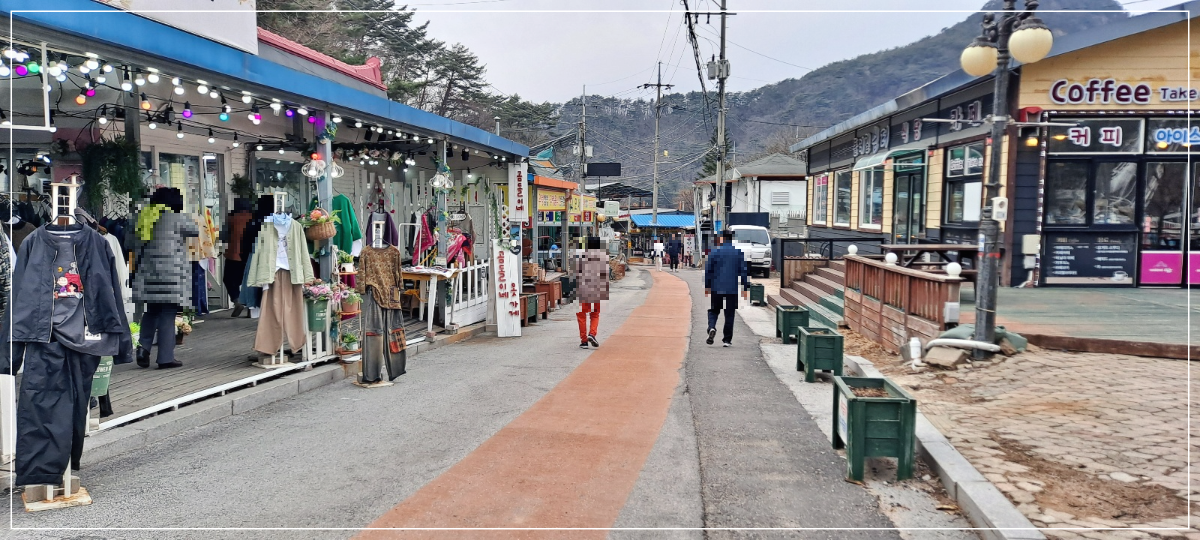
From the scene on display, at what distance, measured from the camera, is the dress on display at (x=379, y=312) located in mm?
8281

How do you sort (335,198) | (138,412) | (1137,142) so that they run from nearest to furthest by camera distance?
(138,412) < (335,198) < (1137,142)

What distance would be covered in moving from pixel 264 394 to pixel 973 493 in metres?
6.04

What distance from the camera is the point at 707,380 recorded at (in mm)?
9000

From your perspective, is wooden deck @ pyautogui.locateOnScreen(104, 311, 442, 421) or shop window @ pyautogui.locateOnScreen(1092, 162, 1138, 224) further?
shop window @ pyautogui.locateOnScreen(1092, 162, 1138, 224)

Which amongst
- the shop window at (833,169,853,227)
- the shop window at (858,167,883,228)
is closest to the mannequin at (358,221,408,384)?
the shop window at (858,167,883,228)

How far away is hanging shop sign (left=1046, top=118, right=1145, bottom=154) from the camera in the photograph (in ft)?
41.2

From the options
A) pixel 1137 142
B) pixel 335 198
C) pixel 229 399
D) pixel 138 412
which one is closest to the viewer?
pixel 138 412

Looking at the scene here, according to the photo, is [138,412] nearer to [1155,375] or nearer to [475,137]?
[475,137]

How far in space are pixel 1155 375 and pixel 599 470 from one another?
5.88m

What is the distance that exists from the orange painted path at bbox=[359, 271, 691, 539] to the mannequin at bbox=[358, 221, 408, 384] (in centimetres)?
188

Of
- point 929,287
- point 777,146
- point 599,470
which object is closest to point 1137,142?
point 929,287

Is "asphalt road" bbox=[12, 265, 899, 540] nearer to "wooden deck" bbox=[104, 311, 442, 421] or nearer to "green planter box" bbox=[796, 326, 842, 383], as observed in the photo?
"green planter box" bbox=[796, 326, 842, 383]

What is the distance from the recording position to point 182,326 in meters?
8.35

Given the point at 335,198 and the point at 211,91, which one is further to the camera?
the point at 335,198
